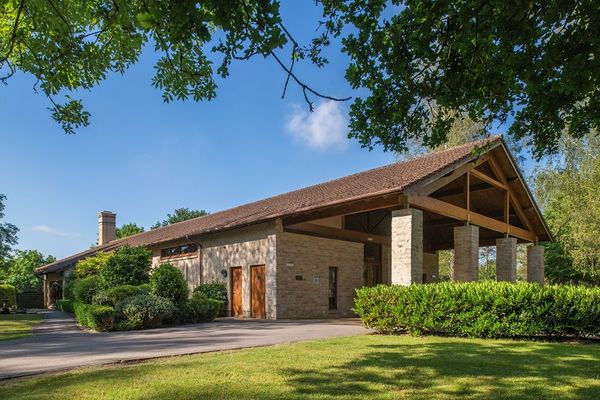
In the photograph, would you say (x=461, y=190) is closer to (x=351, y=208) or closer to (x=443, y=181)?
(x=443, y=181)

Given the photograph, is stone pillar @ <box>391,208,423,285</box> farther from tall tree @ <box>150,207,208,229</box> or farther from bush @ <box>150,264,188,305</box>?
tall tree @ <box>150,207,208,229</box>

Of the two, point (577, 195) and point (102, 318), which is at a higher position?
point (577, 195)

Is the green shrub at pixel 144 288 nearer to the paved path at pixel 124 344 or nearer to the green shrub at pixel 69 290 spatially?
the paved path at pixel 124 344

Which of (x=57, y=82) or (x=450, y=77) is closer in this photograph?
(x=57, y=82)

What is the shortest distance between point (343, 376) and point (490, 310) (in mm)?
5646

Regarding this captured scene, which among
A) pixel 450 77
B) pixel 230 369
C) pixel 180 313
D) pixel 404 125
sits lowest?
pixel 180 313

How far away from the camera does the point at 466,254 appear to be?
1647cm

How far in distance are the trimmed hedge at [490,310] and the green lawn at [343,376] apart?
4.04 feet

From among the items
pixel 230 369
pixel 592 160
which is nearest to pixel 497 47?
pixel 230 369

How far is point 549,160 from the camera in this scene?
94.3 feet

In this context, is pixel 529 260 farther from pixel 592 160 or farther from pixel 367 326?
pixel 367 326

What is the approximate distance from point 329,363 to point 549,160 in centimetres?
2684

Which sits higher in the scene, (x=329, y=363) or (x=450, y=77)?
(x=450, y=77)

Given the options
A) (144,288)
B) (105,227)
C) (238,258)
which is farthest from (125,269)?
(105,227)
